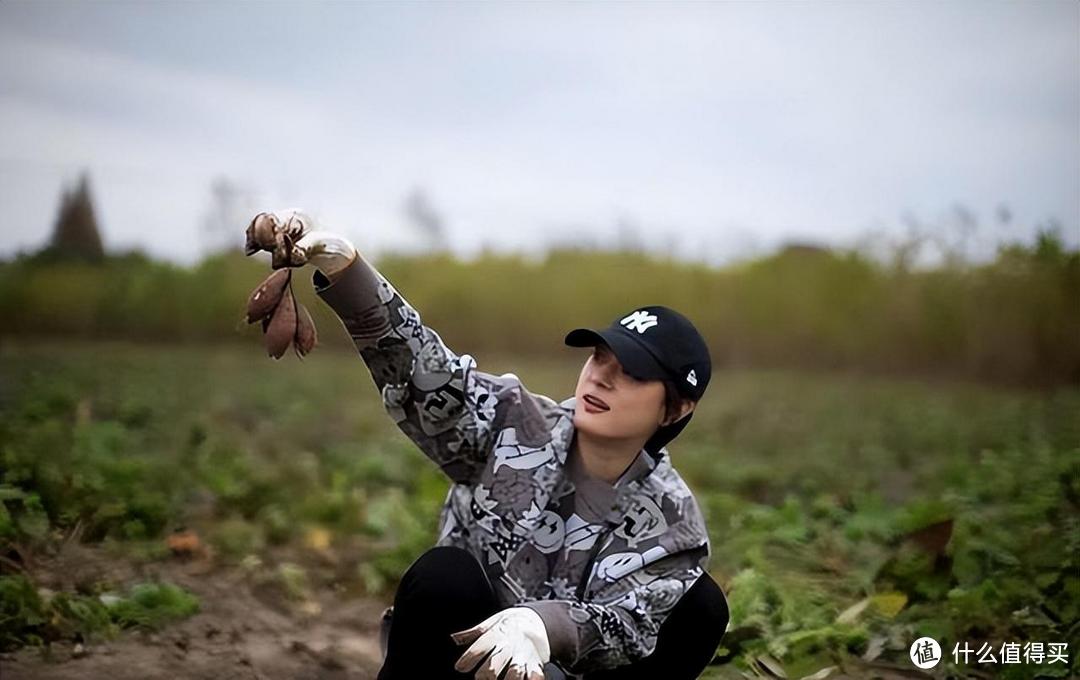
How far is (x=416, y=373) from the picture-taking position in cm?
245

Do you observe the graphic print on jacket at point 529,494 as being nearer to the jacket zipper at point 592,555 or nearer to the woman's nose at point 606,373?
the jacket zipper at point 592,555

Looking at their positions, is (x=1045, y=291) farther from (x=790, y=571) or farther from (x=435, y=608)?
(x=435, y=608)

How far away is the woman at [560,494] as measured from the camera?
2.38m

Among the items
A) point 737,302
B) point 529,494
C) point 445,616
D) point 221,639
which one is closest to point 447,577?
point 445,616

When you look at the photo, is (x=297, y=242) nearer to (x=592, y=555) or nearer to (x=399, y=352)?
(x=399, y=352)

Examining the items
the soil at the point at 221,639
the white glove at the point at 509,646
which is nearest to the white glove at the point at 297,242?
the white glove at the point at 509,646

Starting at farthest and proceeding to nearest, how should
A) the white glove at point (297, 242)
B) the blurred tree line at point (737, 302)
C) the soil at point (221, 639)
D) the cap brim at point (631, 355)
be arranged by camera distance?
the blurred tree line at point (737, 302)
the soil at point (221, 639)
the cap brim at point (631, 355)
the white glove at point (297, 242)

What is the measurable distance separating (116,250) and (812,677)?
12.6ft

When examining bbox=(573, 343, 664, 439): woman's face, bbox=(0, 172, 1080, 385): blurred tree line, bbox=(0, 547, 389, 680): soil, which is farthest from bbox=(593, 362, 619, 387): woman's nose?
bbox=(0, 172, 1080, 385): blurred tree line

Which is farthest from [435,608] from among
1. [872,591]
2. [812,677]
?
[872,591]

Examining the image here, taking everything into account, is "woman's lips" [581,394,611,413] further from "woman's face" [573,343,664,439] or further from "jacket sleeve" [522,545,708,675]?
"jacket sleeve" [522,545,708,675]

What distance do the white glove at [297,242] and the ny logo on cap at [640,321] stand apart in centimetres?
58

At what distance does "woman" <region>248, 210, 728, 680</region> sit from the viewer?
2.38 metres

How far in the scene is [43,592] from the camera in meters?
3.28
